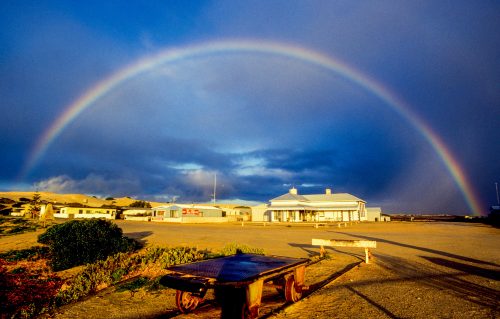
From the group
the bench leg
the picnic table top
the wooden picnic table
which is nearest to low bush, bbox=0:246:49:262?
the picnic table top

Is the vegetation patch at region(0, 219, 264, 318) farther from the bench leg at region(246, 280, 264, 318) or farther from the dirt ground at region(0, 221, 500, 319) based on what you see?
the bench leg at region(246, 280, 264, 318)

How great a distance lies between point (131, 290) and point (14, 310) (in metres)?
2.88

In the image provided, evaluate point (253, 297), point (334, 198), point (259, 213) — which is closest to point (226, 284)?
point (253, 297)

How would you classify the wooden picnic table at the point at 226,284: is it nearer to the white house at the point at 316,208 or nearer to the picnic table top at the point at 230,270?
the picnic table top at the point at 230,270

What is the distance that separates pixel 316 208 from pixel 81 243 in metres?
57.8

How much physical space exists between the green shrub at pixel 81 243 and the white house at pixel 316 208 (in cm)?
5091

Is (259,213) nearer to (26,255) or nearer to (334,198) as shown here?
(334,198)

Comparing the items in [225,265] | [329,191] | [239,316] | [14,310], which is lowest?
[14,310]

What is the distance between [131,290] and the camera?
920 cm

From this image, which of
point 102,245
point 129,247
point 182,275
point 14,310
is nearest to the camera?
point 182,275

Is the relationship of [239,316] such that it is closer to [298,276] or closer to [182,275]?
[182,275]

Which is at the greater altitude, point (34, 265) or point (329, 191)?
point (329, 191)

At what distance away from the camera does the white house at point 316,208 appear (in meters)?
66.3

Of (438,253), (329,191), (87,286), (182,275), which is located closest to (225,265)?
(182,275)
